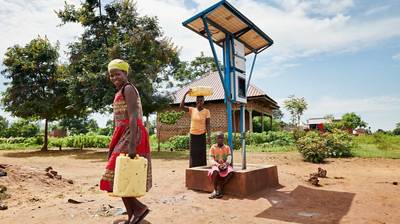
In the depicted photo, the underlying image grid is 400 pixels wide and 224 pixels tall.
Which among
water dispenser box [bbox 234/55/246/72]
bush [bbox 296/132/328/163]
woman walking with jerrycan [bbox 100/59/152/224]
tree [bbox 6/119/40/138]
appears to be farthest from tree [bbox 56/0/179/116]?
tree [bbox 6/119/40/138]

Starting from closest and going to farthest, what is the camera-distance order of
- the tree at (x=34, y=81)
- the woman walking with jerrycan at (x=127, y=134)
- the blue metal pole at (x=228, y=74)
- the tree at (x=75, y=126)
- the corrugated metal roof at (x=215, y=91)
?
the woman walking with jerrycan at (x=127, y=134) < the blue metal pole at (x=228, y=74) < the tree at (x=34, y=81) < the corrugated metal roof at (x=215, y=91) < the tree at (x=75, y=126)

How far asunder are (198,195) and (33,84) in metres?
17.4

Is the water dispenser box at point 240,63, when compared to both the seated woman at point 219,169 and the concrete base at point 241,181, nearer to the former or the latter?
the seated woman at point 219,169

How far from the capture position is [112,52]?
1577cm

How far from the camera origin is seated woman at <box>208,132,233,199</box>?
5641 millimetres

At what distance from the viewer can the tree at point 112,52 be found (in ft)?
52.3

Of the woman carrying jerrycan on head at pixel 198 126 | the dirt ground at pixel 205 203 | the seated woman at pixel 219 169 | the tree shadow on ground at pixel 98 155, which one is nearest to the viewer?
the dirt ground at pixel 205 203

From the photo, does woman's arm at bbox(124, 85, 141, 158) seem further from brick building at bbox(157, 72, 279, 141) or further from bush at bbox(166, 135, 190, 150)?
brick building at bbox(157, 72, 279, 141)

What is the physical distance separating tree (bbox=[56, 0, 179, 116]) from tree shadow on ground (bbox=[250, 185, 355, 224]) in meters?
11.2

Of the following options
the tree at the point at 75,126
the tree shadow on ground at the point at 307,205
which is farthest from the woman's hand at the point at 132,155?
the tree at the point at 75,126

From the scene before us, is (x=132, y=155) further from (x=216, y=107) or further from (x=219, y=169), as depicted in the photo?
(x=216, y=107)

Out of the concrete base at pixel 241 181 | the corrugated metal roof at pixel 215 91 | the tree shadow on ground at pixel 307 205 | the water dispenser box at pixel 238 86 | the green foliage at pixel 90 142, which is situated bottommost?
the tree shadow on ground at pixel 307 205

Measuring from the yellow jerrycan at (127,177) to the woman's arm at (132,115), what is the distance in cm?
9

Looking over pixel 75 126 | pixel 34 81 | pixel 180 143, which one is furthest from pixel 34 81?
pixel 75 126
